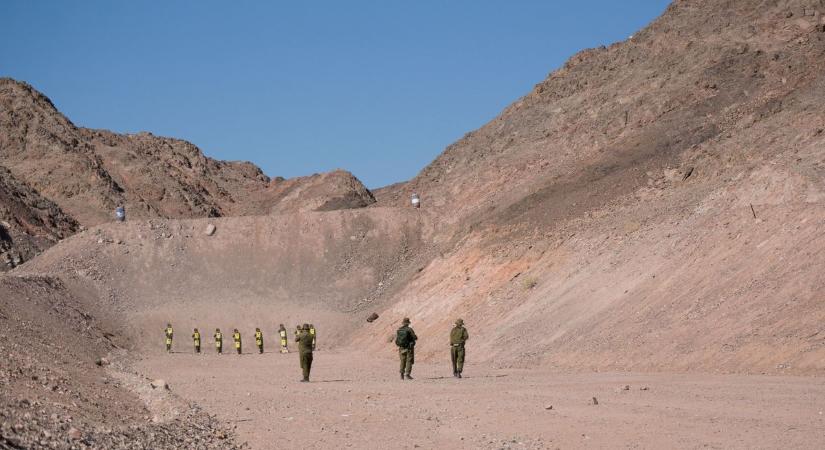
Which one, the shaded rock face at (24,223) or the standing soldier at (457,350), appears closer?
the standing soldier at (457,350)

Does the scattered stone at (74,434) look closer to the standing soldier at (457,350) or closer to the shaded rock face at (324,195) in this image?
the standing soldier at (457,350)

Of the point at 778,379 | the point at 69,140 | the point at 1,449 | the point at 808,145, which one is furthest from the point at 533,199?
the point at 69,140

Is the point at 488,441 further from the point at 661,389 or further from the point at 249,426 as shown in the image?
the point at 661,389

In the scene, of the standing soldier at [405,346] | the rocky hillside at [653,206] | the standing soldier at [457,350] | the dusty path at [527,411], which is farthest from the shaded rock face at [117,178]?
the dusty path at [527,411]

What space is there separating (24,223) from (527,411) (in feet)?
219

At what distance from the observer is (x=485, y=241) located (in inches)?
1695

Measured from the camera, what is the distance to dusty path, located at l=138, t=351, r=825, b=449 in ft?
41.4

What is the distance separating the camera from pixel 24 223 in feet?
245

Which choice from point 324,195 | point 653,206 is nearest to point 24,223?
point 324,195

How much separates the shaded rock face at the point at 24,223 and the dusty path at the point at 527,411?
47.0 metres

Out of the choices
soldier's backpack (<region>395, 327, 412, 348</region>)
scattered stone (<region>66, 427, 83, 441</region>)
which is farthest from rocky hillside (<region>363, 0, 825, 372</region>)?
scattered stone (<region>66, 427, 83, 441</region>)

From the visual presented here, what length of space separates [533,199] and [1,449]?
37.0 meters

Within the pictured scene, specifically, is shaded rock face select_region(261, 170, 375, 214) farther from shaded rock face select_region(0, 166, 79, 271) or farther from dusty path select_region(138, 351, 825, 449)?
dusty path select_region(138, 351, 825, 449)

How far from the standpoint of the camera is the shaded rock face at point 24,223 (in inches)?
2615
